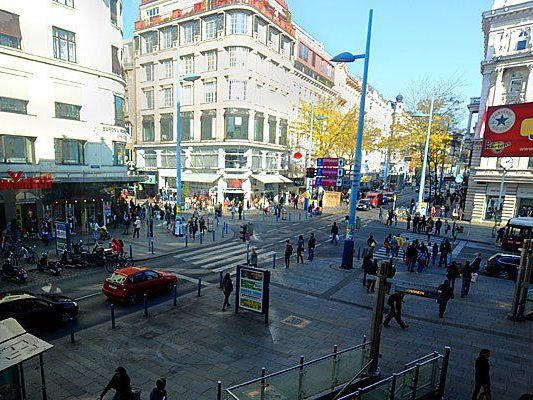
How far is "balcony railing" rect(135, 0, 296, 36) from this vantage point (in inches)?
1587

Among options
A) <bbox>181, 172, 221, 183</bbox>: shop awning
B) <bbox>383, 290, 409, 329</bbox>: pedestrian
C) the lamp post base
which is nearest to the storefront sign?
the lamp post base

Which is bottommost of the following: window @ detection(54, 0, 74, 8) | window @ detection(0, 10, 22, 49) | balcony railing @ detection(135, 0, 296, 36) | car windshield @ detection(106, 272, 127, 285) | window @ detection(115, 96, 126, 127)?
car windshield @ detection(106, 272, 127, 285)

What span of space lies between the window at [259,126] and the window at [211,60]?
7951mm

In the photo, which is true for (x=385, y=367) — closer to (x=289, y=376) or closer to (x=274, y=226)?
(x=289, y=376)

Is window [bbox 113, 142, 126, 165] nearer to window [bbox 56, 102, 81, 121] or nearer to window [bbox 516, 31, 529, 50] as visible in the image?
window [bbox 56, 102, 81, 121]

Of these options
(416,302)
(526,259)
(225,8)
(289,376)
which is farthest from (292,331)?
(225,8)

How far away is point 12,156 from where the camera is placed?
22438 mm

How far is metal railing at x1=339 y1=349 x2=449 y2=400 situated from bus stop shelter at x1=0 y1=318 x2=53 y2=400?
20.0 ft

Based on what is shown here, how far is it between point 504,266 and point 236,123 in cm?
3152

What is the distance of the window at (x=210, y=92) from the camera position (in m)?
42.9

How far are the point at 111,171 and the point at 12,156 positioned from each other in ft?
23.6

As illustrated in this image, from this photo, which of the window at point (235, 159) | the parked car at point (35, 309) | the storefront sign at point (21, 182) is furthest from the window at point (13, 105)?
the window at point (235, 159)

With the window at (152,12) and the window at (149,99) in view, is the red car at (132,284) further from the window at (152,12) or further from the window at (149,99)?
the window at (152,12)

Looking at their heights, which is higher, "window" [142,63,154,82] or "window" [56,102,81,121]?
"window" [142,63,154,82]
